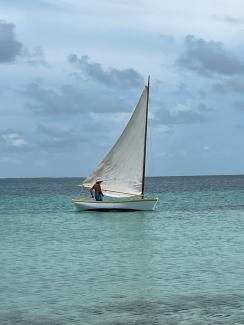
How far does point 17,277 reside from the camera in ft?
87.3

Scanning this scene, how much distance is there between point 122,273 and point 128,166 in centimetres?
3047

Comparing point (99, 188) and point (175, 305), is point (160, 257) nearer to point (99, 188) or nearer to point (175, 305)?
point (175, 305)

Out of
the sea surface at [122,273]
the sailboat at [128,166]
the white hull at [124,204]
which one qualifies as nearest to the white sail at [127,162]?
the sailboat at [128,166]

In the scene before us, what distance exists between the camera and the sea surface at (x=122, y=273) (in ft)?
65.1

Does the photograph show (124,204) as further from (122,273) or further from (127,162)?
(122,273)

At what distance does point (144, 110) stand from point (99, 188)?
8.11 m

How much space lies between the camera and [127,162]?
57688 millimetres

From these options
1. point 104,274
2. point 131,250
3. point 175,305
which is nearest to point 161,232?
point 131,250

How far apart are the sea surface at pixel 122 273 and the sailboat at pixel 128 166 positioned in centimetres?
584

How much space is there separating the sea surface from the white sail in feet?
20.9

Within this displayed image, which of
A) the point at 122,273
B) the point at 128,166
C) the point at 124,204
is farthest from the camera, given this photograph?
the point at 128,166

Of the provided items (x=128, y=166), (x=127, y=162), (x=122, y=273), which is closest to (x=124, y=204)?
(x=128, y=166)

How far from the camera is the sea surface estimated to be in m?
19.8

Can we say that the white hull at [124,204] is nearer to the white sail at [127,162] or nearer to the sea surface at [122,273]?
the white sail at [127,162]
